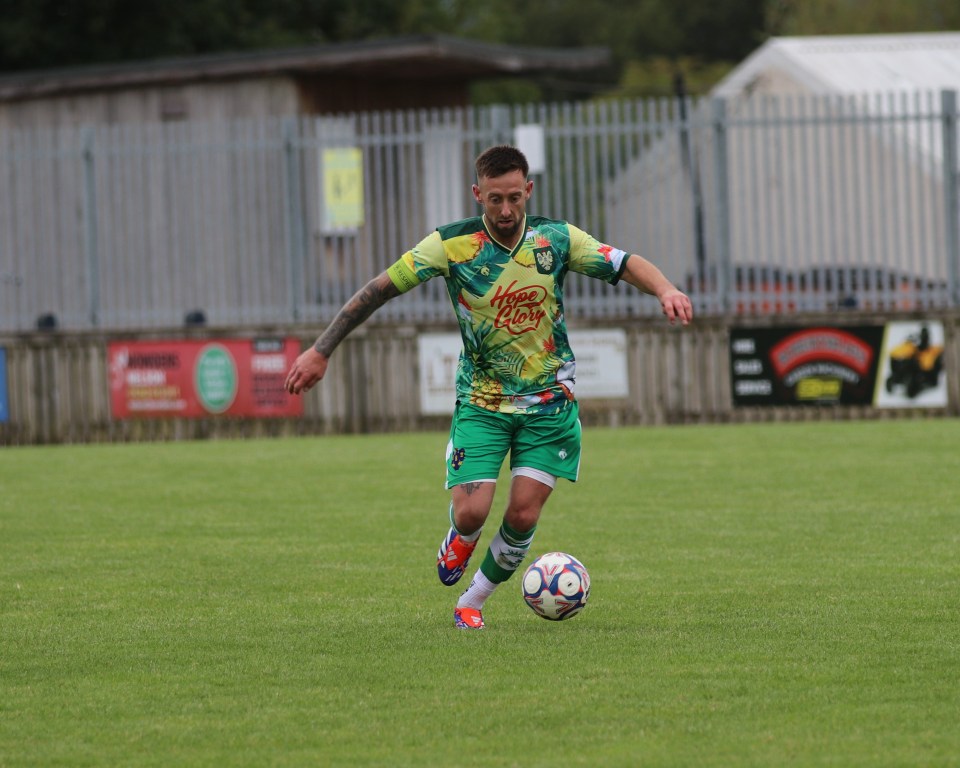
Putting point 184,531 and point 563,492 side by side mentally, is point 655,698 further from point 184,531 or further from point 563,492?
point 563,492

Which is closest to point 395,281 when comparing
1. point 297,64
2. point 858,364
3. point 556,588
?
point 556,588

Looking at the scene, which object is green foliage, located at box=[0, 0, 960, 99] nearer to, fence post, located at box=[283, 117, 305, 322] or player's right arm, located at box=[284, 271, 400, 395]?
fence post, located at box=[283, 117, 305, 322]

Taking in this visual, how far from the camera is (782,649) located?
22.7 ft

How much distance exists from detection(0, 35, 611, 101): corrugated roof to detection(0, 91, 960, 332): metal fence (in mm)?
3051

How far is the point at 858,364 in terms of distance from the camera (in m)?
18.0

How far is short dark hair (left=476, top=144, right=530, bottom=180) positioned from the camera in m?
7.31

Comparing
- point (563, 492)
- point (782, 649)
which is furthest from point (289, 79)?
point (782, 649)

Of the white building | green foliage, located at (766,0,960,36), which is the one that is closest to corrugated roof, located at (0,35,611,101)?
the white building

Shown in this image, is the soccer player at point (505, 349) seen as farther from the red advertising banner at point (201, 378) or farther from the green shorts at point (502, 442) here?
the red advertising banner at point (201, 378)

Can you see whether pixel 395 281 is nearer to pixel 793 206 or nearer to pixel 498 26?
pixel 793 206

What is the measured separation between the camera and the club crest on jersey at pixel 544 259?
7562 millimetres

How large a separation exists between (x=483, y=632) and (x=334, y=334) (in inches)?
55.6

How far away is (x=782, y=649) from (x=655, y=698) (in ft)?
3.33

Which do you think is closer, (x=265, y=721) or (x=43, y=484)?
(x=265, y=721)
